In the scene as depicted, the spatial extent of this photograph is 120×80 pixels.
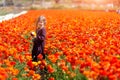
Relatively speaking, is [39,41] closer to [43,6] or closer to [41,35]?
[41,35]

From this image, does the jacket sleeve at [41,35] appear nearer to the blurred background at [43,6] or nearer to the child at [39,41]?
the child at [39,41]

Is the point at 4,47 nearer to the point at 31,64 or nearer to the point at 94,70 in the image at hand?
the point at 31,64

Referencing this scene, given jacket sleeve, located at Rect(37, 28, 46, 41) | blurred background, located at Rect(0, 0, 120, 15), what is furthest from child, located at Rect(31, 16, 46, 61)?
blurred background, located at Rect(0, 0, 120, 15)

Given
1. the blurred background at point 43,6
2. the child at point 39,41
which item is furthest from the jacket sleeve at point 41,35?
the blurred background at point 43,6

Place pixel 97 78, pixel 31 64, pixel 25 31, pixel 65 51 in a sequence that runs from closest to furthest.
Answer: pixel 97 78 → pixel 31 64 → pixel 65 51 → pixel 25 31

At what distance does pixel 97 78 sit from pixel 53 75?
113 inches

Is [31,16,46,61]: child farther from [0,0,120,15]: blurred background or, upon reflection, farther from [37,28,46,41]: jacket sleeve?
[0,0,120,15]: blurred background

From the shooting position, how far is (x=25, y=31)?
14.5 m

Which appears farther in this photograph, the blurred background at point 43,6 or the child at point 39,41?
the blurred background at point 43,6

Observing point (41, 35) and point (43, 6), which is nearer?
point (41, 35)

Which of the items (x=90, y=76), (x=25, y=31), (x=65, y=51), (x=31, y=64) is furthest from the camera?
(x=25, y=31)

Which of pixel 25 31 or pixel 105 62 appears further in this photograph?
pixel 25 31

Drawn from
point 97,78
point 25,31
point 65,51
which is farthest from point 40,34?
point 25,31

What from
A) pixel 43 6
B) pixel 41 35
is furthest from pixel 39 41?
pixel 43 6
